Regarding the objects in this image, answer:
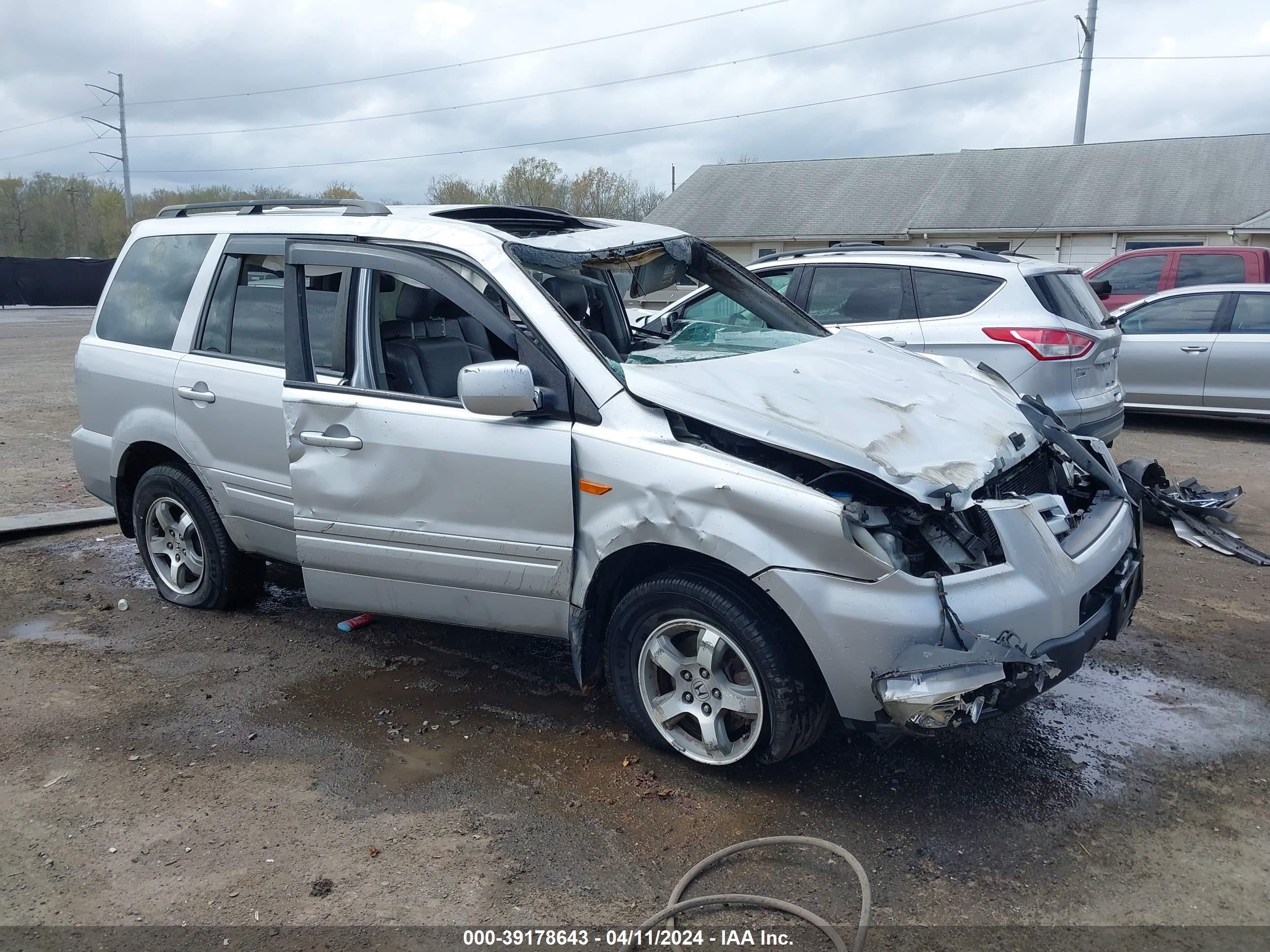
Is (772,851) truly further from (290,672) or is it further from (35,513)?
(35,513)

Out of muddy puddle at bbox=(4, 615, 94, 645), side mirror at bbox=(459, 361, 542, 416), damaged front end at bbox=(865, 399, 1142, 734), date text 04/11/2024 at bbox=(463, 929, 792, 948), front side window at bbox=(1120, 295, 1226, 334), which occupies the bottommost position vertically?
date text 04/11/2024 at bbox=(463, 929, 792, 948)

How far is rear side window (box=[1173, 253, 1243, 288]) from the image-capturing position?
12358 mm

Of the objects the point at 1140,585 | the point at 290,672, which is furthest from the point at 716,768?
the point at 290,672

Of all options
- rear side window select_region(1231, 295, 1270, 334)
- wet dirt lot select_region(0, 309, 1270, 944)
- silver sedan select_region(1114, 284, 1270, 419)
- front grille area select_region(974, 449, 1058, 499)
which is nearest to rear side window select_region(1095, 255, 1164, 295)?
silver sedan select_region(1114, 284, 1270, 419)

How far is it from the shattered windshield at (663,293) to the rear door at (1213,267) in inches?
366

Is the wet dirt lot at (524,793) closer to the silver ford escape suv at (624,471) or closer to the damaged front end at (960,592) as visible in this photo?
the silver ford escape suv at (624,471)

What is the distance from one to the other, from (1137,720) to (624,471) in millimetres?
2408

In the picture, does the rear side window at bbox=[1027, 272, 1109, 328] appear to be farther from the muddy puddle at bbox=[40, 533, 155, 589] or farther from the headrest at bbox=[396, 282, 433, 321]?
the muddy puddle at bbox=[40, 533, 155, 589]

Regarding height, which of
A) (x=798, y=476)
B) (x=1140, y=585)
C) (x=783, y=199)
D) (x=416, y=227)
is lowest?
(x=1140, y=585)

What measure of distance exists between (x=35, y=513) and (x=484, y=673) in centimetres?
446

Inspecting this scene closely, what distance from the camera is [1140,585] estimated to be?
4102 millimetres

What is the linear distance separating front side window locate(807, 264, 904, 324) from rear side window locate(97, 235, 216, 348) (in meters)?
4.73

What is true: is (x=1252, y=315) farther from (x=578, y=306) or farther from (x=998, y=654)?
(x=998, y=654)

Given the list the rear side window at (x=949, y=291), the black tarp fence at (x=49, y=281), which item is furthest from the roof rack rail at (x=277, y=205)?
the black tarp fence at (x=49, y=281)
